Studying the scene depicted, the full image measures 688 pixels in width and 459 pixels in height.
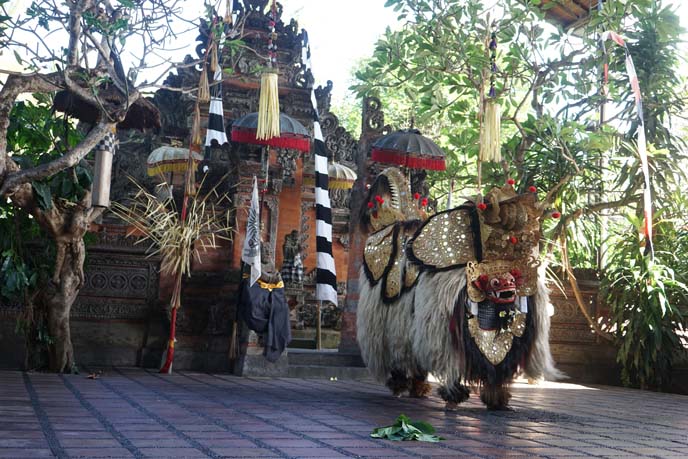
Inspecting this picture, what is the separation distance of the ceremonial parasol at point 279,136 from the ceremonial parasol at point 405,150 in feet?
3.72

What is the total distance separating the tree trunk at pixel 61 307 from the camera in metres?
8.17

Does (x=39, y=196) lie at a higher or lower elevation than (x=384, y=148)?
lower

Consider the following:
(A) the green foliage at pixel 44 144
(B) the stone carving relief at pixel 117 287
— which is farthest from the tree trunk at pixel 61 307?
(B) the stone carving relief at pixel 117 287

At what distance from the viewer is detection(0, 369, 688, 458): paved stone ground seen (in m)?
3.76

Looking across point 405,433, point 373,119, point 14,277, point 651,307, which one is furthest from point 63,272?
point 651,307

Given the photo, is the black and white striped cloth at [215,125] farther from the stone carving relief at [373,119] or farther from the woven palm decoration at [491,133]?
the woven palm decoration at [491,133]

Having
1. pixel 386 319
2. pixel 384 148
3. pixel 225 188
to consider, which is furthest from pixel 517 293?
pixel 225 188

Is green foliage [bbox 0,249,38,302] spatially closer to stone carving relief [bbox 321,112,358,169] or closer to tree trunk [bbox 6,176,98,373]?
tree trunk [bbox 6,176,98,373]

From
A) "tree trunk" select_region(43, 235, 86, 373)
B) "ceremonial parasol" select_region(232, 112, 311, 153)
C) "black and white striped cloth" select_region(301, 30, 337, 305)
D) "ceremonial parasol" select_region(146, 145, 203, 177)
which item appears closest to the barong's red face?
"black and white striped cloth" select_region(301, 30, 337, 305)

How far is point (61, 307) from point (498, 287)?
178 inches

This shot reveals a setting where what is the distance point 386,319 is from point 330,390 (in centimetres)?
115

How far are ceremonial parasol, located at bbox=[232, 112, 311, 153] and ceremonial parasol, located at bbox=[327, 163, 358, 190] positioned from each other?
1801mm

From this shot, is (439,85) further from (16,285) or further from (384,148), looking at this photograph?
(16,285)

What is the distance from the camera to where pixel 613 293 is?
10.2m
